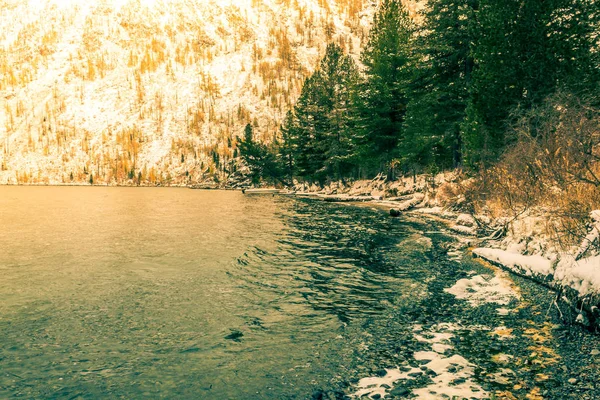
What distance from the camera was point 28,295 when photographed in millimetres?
10633

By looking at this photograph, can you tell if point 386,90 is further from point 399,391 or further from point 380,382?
point 399,391

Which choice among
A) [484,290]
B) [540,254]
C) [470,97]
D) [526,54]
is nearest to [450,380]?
[484,290]

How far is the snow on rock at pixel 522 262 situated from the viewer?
10158mm

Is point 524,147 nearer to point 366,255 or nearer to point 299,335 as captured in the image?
point 366,255

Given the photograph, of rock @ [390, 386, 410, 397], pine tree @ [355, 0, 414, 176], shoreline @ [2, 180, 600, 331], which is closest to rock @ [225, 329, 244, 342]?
rock @ [390, 386, 410, 397]

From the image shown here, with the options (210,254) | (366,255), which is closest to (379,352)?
(366,255)

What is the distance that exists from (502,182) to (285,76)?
7117 inches

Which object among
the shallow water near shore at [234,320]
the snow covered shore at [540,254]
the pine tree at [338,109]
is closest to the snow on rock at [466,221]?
the snow covered shore at [540,254]

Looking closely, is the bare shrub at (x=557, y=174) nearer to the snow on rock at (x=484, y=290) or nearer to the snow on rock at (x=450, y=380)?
the snow on rock at (x=484, y=290)

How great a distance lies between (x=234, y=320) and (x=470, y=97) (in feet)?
90.3

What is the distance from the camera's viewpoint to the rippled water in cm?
614

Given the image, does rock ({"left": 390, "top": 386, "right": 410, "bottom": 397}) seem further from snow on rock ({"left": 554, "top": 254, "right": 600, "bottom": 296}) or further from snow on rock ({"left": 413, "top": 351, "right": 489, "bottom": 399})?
snow on rock ({"left": 554, "top": 254, "right": 600, "bottom": 296})

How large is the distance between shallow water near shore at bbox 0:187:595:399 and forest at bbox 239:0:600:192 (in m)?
5.48

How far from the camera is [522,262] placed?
1123cm
